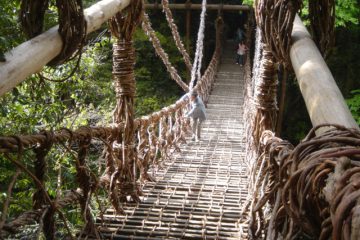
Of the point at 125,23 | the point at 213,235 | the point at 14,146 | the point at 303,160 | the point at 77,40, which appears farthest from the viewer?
the point at 125,23

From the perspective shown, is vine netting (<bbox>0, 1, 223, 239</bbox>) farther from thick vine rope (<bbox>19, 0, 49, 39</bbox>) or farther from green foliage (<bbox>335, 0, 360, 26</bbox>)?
green foliage (<bbox>335, 0, 360, 26</bbox>)

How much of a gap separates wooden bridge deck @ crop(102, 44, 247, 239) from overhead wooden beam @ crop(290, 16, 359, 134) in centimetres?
91

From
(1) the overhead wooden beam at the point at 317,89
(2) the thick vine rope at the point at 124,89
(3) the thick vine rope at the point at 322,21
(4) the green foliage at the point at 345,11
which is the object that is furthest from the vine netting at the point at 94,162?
(4) the green foliage at the point at 345,11

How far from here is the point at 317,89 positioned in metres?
1.04

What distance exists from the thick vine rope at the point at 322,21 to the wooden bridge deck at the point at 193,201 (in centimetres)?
88

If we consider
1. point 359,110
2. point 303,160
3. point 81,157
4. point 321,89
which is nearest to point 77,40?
point 81,157

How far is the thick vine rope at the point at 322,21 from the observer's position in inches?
59.7

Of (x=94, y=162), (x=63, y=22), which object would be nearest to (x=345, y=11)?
(x=94, y=162)

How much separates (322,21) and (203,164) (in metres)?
2.23

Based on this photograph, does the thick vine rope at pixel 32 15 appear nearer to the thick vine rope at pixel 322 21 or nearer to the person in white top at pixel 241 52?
the thick vine rope at pixel 322 21

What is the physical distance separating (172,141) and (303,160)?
338 centimetres

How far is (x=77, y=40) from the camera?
55.8 inches

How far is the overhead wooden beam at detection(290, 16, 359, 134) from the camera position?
94 cm

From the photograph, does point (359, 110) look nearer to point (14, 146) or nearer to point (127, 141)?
point (127, 141)
